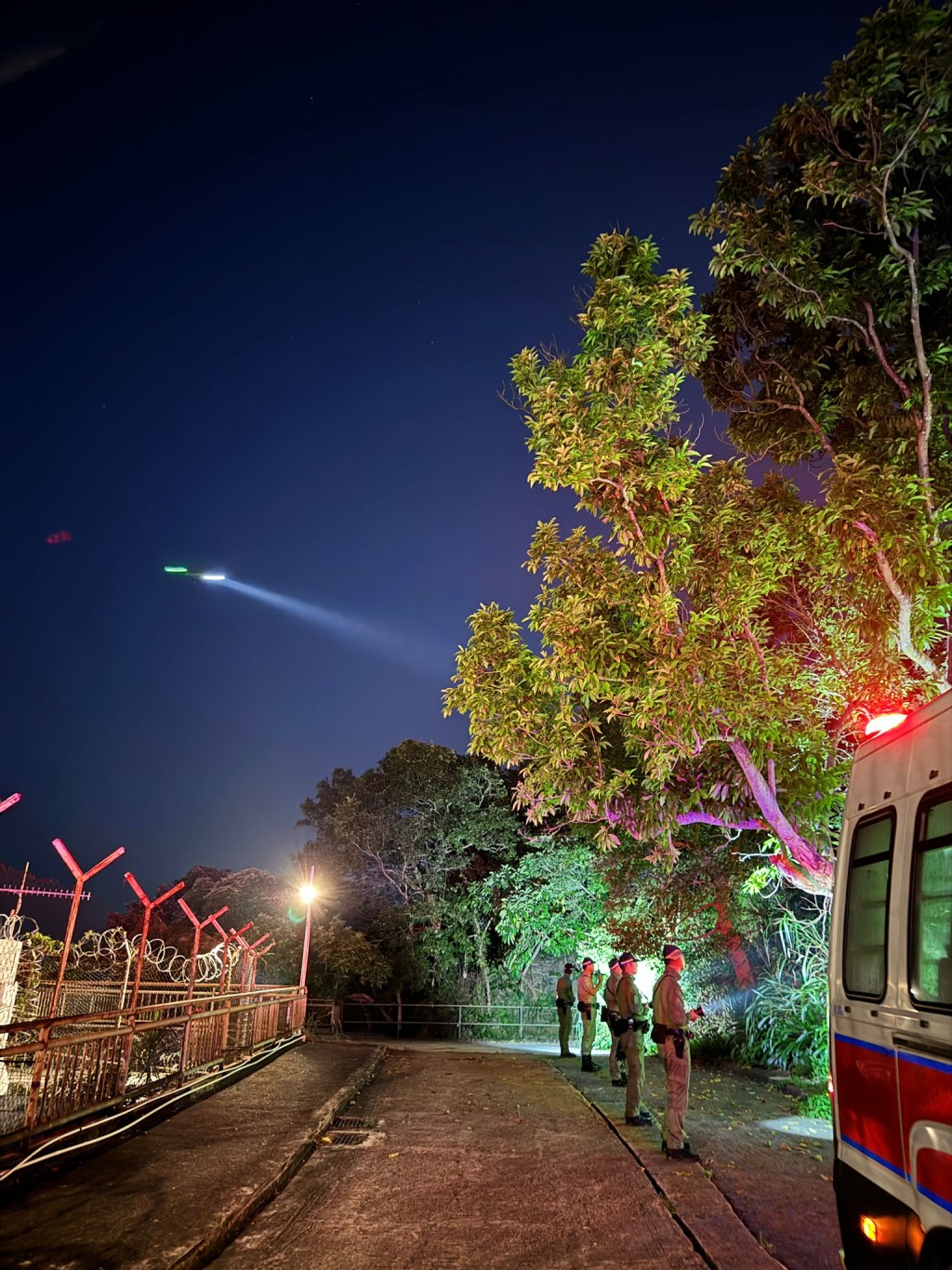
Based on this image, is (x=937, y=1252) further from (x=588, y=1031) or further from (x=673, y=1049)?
(x=588, y=1031)

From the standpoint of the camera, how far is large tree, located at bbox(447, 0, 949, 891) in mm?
8930

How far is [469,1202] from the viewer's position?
6109mm

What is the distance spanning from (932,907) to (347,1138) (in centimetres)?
677

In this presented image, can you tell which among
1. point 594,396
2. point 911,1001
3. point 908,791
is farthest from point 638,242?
point 911,1001

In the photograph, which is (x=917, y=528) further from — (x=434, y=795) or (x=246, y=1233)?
(x=434, y=795)

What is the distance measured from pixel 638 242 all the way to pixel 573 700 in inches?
226

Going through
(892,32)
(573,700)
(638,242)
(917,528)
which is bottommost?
(573,700)

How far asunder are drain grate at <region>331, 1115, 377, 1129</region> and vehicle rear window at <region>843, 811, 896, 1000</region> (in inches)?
246

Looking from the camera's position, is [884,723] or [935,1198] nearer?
[935,1198]

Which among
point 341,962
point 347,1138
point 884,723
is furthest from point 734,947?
point 884,723

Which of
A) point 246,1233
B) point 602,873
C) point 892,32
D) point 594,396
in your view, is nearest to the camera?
point 246,1233

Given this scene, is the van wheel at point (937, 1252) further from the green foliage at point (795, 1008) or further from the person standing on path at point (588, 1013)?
the person standing on path at point (588, 1013)

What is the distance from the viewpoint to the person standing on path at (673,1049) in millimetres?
7688

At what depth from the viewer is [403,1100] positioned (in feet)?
35.0
